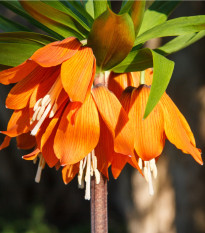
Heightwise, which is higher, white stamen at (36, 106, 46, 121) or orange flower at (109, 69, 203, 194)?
white stamen at (36, 106, 46, 121)

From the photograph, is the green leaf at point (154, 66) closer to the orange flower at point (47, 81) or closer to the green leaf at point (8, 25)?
the orange flower at point (47, 81)

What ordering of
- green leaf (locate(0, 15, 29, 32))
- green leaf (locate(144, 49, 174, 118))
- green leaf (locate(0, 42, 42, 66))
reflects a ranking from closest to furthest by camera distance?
green leaf (locate(144, 49, 174, 118)), green leaf (locate(0, 42, 42, 66)), green leaf (locate(0, 15, 29, 32))

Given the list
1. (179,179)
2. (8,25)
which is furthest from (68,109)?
(179,179)

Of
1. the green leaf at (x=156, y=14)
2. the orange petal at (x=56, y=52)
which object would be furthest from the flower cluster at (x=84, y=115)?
the green leaf at (x=156, y=14)

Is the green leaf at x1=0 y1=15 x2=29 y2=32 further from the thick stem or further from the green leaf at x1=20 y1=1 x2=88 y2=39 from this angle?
the thick stem

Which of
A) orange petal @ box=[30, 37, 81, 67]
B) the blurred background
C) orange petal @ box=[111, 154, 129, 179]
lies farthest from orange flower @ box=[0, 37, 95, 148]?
the blurred background

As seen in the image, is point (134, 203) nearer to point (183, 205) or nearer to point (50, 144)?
point (183, 205)

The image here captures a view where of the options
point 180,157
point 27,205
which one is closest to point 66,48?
point 180,157
